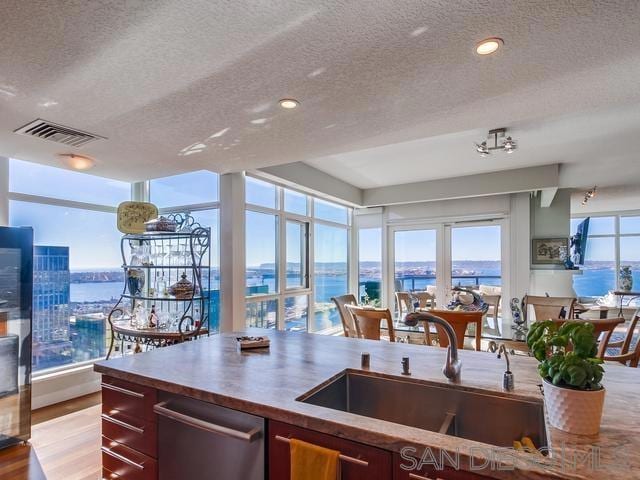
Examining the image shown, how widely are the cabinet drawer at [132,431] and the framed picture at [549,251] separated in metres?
5.87

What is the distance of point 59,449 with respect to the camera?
2.73 metres

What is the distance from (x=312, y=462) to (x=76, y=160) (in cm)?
333

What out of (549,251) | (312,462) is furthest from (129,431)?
(549,251)

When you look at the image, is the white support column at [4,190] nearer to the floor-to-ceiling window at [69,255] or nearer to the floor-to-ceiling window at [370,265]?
the floor-to-ceiling window at [69,255]

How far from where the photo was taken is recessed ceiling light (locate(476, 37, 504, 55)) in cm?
158

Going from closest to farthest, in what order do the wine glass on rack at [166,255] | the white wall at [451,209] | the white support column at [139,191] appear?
the wine glass on rack at [166,255] < the white support column at [139,191] < the white wall at [451,209]

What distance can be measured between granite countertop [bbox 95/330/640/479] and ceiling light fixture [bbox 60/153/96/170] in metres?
2.20

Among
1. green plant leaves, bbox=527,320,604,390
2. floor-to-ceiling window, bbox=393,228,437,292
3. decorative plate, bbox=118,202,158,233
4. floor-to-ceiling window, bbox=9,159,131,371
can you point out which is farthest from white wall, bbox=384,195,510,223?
green plant leaves, bbox=527,320,604,390

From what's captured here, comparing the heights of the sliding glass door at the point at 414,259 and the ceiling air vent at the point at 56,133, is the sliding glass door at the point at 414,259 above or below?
below

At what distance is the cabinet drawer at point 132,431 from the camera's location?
156 centimetres

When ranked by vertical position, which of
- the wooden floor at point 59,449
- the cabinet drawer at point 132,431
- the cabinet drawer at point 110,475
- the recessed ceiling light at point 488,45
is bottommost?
the wooden floor at point 59,449

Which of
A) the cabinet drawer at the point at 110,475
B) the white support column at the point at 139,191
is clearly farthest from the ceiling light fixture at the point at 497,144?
the white support column at the point at 139,191

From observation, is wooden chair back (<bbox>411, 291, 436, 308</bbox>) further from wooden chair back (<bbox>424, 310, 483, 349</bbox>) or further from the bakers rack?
the bakers rack

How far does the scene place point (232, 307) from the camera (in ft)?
12.7
